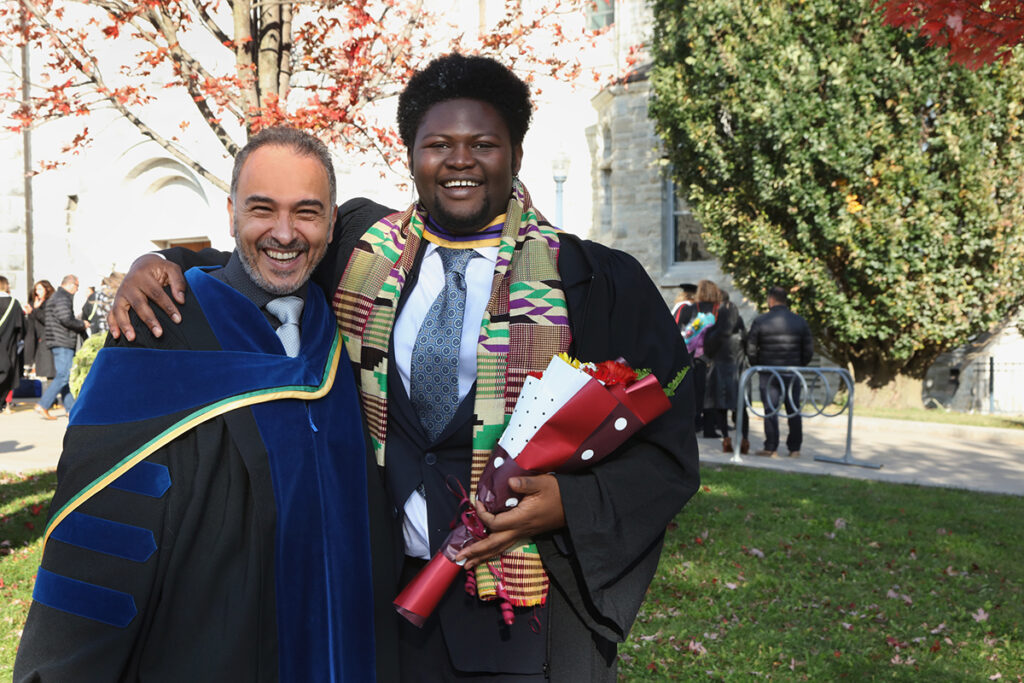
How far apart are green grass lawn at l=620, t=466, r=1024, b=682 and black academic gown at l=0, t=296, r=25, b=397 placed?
29.5 ft

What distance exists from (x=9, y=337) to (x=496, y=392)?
11.2 meters

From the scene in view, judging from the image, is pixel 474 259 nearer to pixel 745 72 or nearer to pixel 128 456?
pixel 128 456

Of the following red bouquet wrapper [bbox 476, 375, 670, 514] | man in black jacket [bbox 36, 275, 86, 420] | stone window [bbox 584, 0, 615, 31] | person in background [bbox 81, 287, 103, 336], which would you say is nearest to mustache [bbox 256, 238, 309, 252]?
red bouquet wrapper [bbox 476, 375, 670, 514]

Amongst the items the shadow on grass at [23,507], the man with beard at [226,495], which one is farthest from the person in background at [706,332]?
the man with beard at [226,495]

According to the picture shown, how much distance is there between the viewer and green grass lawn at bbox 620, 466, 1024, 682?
4.48 meters

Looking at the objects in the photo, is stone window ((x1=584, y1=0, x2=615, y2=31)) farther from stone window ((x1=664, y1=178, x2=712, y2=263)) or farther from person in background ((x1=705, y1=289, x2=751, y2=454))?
person in background ((x1=705, y1=289, x2=751, y2=454))

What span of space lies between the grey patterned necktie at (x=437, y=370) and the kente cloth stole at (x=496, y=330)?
0.07 meters

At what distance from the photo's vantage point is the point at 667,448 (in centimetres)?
221

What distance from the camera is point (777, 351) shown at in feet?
33.4

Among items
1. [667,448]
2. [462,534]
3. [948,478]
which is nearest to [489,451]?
[462,534]

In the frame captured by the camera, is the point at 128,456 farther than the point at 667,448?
No

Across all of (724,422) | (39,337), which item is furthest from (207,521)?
(39,337)

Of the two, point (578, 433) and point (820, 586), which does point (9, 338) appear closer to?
point (820, 586)

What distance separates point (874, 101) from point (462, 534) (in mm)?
13508
